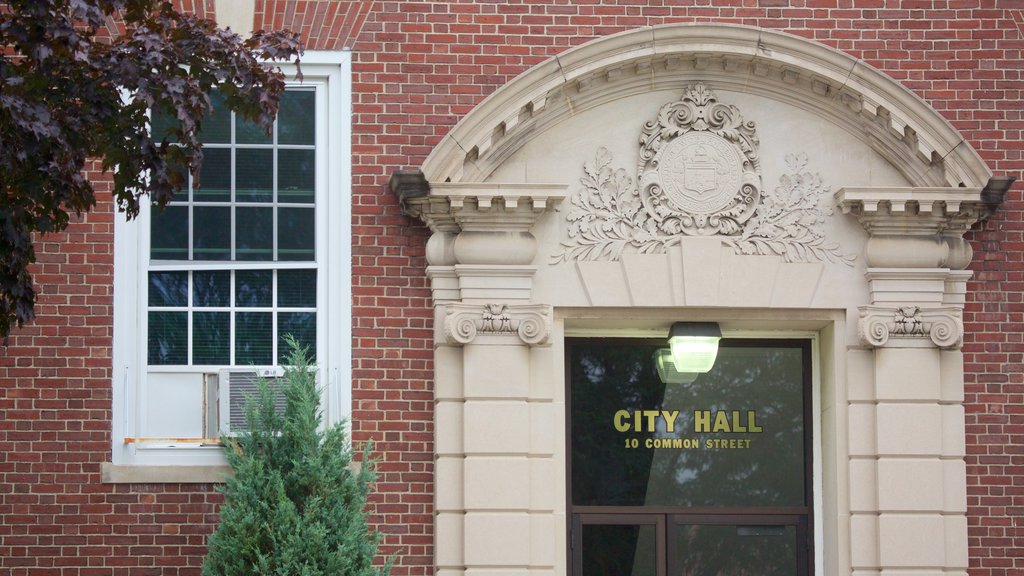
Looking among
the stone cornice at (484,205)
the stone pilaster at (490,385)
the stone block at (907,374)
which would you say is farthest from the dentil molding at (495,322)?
the stone block at (907,374)

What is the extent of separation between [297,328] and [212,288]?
72 centimetres

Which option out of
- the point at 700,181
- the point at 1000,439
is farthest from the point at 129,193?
the point at 1000,439

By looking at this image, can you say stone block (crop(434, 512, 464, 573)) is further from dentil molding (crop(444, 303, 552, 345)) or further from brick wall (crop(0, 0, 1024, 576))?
dentil molding (crop(444, 303, 552, 345))

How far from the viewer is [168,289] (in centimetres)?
1211

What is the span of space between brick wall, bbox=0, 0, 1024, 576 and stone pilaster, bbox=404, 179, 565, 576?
22 centimetres

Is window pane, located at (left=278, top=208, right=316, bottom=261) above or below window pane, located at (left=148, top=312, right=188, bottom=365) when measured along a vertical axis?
above

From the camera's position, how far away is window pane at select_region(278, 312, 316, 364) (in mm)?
12062

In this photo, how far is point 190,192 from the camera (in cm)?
1218

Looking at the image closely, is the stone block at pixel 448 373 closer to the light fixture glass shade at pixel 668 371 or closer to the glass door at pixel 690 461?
the glass door at pixel 690 461

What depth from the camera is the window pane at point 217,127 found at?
40.2 ft

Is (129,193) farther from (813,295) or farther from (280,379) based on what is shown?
(813,295)

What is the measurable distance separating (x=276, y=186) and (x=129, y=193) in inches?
110

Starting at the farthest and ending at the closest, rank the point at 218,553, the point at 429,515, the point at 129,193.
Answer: the point at 429,515, the point at 218,553, the point at 129,193

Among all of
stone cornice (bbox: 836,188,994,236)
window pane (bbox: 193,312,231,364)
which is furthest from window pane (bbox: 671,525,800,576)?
window pane (bbox: 193,312,231,364)
